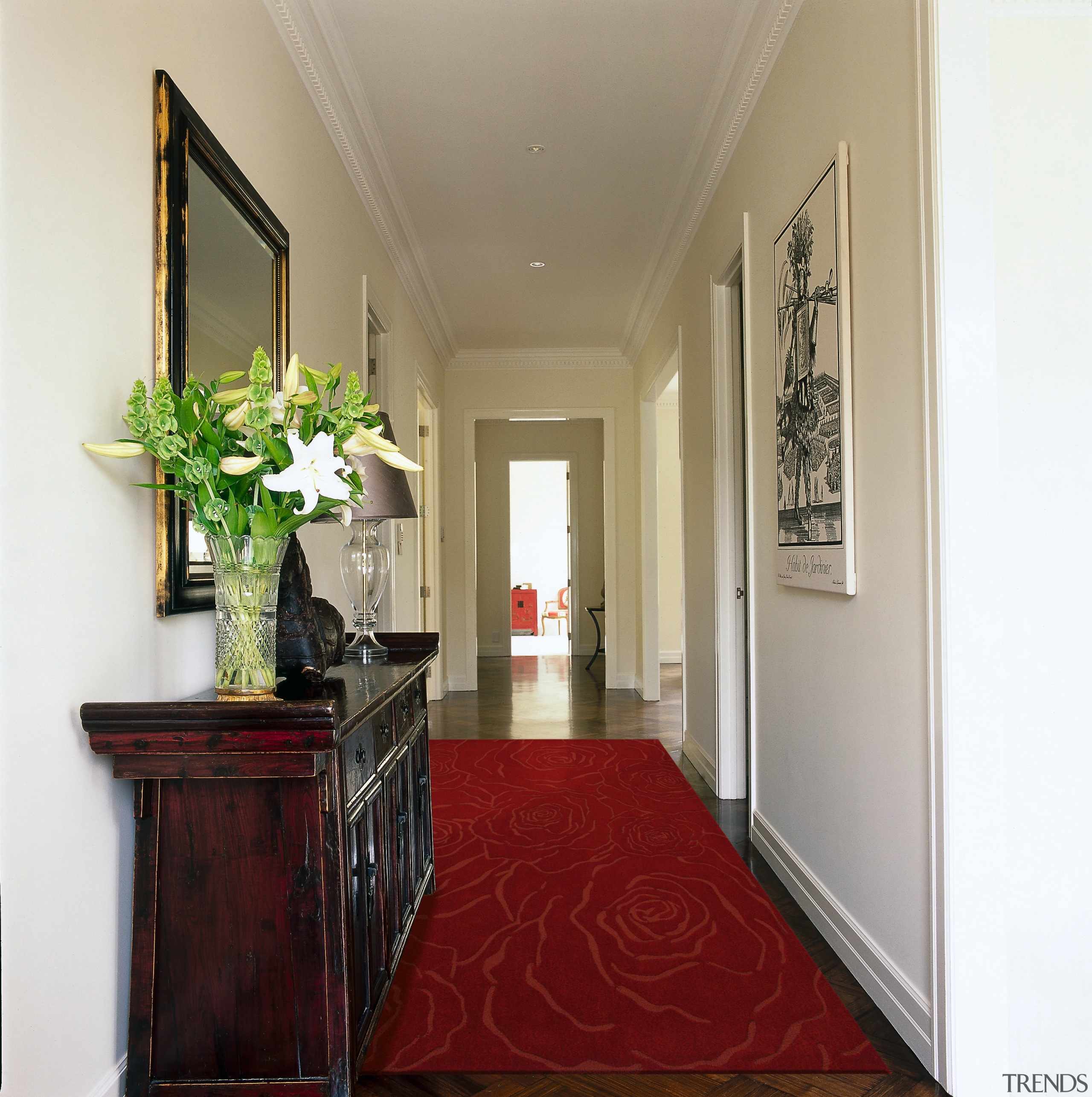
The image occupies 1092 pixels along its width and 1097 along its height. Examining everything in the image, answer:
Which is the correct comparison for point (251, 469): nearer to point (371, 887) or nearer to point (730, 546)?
point (371, 887)

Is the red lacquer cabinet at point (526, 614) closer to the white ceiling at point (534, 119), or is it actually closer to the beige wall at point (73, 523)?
the white ceiling at point (534, 119)

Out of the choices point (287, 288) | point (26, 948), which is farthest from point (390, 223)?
point (26, 948)

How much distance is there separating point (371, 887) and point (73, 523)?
987 millimetres

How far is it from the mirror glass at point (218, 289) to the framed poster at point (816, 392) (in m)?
1.59

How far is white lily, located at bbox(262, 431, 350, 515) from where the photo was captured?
1.34m

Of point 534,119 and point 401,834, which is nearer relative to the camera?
point 401,834

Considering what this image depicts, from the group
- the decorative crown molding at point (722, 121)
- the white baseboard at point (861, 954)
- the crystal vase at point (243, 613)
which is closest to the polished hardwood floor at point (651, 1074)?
the white baseboard at point (861, 954)

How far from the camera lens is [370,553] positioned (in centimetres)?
228

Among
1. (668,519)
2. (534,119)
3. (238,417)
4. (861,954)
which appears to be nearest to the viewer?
(238,417)

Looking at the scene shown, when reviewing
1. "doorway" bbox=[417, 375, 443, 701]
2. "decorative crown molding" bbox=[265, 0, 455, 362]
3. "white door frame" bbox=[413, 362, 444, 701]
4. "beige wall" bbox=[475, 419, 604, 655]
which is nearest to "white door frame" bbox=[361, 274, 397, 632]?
"decorative crown molding" bbox=[265, 0, 455, 362]

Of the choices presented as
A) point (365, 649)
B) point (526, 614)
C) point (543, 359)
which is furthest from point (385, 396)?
point (526, 614)

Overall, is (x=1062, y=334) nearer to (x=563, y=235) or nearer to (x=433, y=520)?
(x=563, y=235)

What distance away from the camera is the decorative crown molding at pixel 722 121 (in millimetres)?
2617

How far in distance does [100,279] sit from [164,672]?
79 cm
